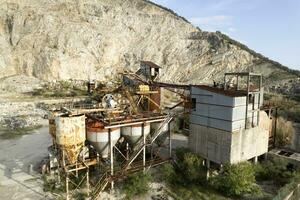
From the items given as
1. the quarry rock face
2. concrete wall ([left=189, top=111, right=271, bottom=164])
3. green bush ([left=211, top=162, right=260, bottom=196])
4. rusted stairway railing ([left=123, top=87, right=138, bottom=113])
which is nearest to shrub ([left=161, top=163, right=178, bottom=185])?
concrete wall ([left=189, top=111, right=271, bottom=164])

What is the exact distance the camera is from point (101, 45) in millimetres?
64812

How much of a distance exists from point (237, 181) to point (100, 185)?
834 centimetres

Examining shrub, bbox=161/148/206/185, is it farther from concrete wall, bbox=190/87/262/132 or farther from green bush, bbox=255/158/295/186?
green bush, bbox=255/158/295/186

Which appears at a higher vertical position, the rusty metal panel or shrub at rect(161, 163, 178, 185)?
the rusty metal panel

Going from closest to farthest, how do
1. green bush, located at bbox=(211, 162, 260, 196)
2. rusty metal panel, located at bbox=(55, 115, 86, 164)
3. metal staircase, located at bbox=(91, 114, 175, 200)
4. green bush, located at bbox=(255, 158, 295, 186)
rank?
rusty metal panel, located at bbox=(55, 115, 86, 164) → metal staircase, located at bbox=(91, 114, 175, 200) → green bush, located at bbox=(211, 162, 260, 196) → green bush, located at bbox=(255, 158, 295, 186)

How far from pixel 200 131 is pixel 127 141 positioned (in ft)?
16.8

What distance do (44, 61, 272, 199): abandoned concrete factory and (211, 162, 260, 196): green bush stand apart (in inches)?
30.5

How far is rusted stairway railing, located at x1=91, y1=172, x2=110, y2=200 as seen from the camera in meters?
16.3

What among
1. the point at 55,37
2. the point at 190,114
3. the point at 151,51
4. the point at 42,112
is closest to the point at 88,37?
the point at 55,37

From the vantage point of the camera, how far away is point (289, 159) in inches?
802

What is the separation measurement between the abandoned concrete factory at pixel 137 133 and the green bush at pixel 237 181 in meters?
0.77

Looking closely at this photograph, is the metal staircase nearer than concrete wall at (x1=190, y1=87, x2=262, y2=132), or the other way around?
the metal staircase

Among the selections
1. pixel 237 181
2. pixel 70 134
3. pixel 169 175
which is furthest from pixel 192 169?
pixel 70 134

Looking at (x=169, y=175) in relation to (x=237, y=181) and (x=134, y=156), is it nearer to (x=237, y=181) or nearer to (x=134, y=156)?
(x=134, y=156)
